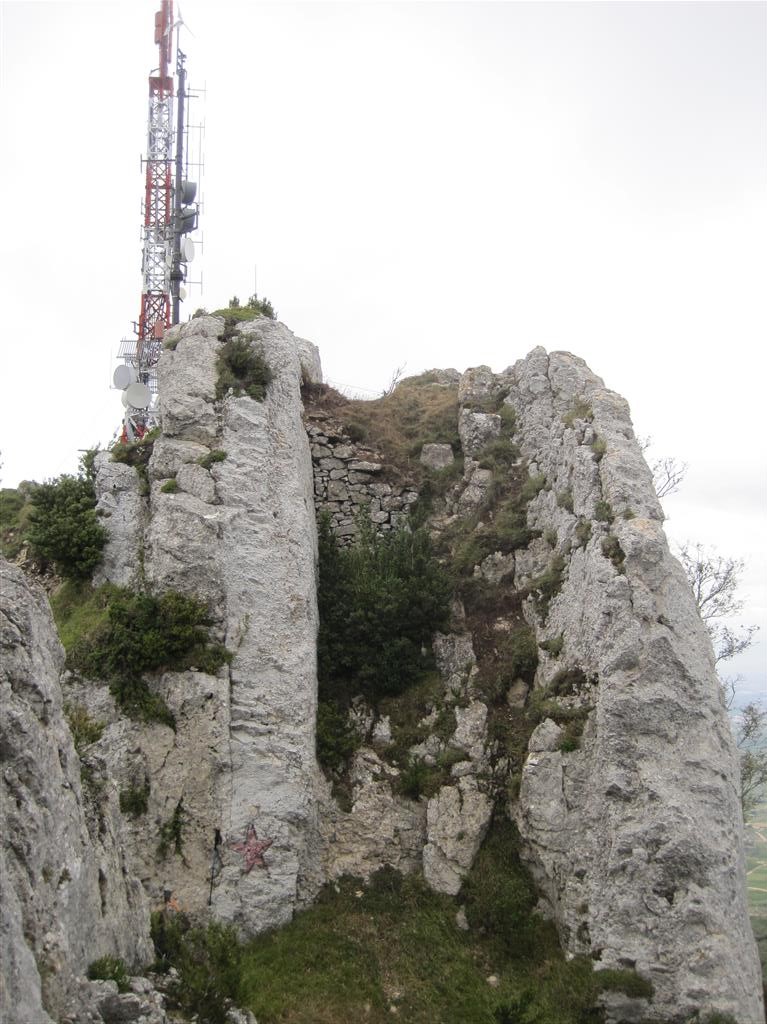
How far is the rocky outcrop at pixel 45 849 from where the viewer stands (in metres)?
7.31

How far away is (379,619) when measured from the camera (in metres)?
17.2

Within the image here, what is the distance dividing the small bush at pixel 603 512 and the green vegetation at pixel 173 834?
9.05m

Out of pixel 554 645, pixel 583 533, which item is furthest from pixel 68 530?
pixel 583 533

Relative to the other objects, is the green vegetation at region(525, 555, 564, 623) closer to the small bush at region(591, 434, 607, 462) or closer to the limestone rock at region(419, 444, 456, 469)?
the small bush at region(591, 434, 607, 462)

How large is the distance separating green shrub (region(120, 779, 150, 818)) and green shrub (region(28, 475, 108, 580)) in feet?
15.7

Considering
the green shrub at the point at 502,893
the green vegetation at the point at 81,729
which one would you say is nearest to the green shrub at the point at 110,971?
the green vegetation at the point at 81,729

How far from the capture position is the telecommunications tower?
2584 centimetres

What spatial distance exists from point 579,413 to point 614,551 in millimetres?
4498

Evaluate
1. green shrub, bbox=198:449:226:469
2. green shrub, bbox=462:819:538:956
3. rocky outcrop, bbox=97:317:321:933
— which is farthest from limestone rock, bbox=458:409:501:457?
green shrub, bbox=462:819:538:956

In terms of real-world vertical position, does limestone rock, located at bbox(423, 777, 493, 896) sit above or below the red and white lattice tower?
below

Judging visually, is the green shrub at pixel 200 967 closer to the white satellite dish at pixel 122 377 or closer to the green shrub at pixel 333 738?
the green shrub at pixel 333 738

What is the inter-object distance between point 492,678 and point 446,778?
84.5 inches

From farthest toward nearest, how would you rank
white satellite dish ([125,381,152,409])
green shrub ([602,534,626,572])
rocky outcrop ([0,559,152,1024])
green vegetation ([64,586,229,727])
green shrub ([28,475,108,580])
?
white satellite dish ([125,381,152,409])
green shrub ([28,475,108,580])
green shrub ([602,534,626,572])
green vegetation ([64,586,229,727])
rocky outcrop ([0,559,152,1024])

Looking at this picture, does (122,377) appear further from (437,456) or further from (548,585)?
(548,585)
